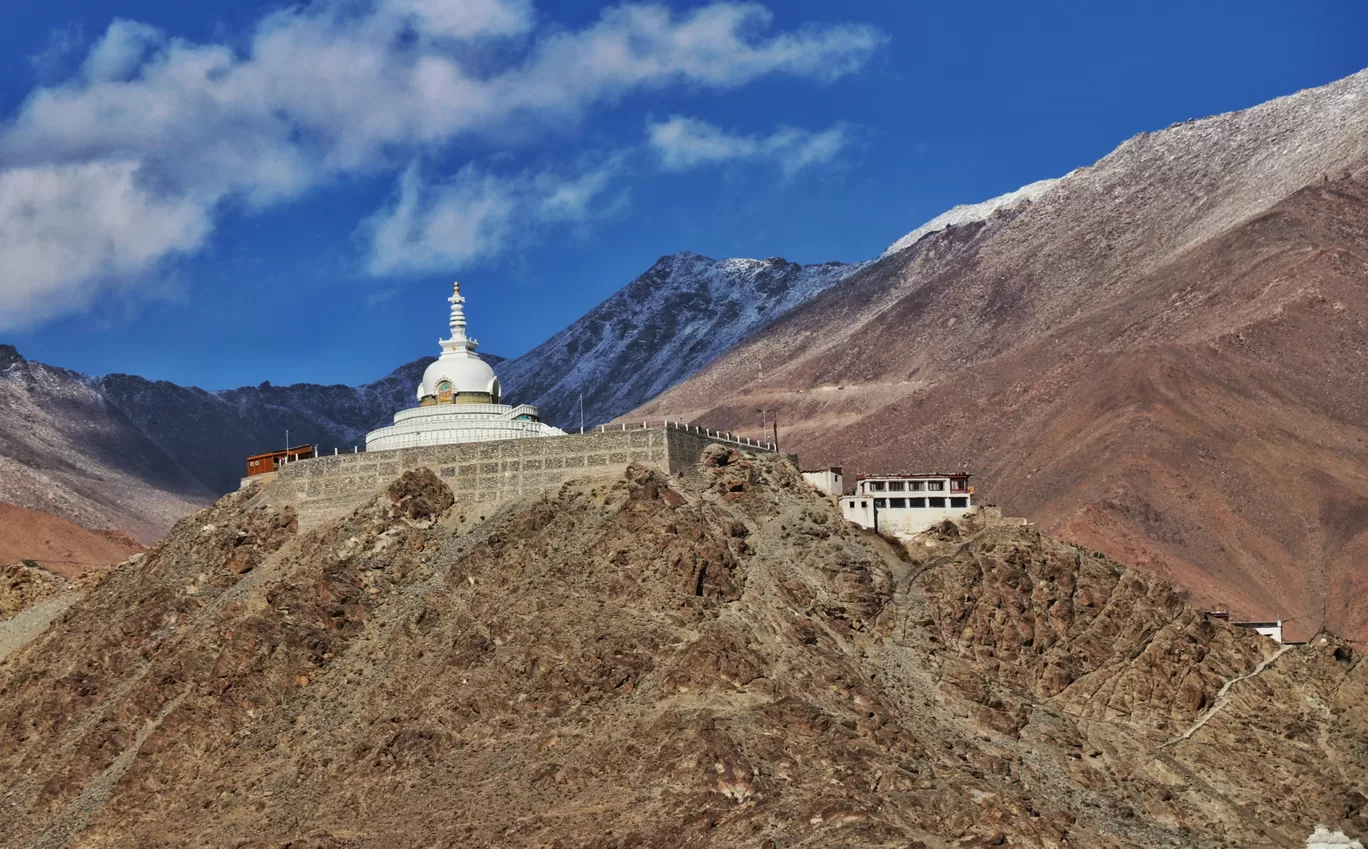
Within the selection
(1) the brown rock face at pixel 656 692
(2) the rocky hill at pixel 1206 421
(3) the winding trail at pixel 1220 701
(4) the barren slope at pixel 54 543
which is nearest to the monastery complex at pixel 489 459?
(1) the brown rock face at pixel 656 692

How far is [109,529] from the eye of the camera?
180 metres

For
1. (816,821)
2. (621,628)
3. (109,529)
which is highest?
(109,529)

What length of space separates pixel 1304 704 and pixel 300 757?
141ft

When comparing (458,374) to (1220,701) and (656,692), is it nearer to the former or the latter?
(656,692)

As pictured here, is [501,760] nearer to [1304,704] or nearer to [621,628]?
[621,628]

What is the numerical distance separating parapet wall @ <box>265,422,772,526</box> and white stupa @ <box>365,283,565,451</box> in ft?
5.11

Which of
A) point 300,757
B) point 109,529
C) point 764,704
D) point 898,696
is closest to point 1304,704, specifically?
point 898,696

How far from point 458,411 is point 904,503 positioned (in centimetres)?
2074

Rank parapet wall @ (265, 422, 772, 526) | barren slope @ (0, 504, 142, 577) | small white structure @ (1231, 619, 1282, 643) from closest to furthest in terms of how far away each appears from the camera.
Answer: parapet wall @ (265, 422, 772, 526)
small white structure @ (1231, 619, 1282, 643)
barren slope @ (0, 504, 142, 577)

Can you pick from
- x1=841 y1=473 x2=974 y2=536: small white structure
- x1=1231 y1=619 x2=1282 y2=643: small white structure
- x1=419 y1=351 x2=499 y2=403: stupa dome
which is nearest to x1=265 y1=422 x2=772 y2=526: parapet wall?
x1=419 y1=351 x2=499 y2=403: stupa dome

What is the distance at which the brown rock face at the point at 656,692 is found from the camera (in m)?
71.5

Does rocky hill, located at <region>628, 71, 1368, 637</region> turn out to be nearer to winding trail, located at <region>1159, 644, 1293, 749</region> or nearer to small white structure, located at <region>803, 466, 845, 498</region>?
winding trail, located at <region>1159, 644, 1293, 749</region>

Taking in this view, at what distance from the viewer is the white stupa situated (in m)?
92.8

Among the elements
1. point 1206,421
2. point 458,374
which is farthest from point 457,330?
point 1206,421
